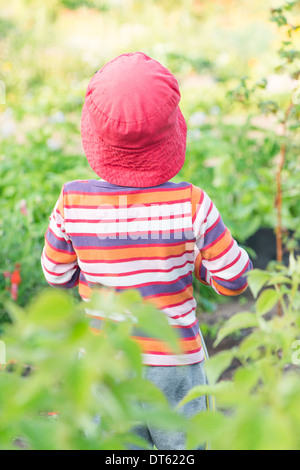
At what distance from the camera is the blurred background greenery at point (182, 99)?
3.02 m

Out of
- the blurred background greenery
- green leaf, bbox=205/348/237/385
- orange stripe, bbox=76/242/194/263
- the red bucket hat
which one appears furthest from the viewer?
the blurred background greenery

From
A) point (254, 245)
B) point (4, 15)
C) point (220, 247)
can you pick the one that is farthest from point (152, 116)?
point (4, 15)

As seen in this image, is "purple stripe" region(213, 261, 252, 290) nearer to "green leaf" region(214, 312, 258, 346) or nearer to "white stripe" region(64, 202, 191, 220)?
"white stripe" region(64, 202, 191, 220)

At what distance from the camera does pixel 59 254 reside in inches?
55.9

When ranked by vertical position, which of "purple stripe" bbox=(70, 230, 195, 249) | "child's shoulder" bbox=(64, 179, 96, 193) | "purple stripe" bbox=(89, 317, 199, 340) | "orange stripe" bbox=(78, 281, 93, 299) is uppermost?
"child's shoulder" bbox=(64, 179, 96, 193)

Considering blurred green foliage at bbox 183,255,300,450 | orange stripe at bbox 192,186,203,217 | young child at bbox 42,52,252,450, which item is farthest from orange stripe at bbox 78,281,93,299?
blurred green foliage at bbox 183,255,300,450

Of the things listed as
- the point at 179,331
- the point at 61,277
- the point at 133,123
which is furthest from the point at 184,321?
the point at 133,123

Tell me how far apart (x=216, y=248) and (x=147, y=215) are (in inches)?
7.1

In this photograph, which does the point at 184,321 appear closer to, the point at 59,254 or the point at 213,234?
the point at 213,234

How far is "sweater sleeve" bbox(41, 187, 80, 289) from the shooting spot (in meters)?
1.37

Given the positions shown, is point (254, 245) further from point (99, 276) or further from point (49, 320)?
point (49, 320)

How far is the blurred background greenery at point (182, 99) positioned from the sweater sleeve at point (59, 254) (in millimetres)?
1172

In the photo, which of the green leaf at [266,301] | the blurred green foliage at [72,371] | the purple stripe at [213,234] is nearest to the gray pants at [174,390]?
the purple stripe at [213,234]

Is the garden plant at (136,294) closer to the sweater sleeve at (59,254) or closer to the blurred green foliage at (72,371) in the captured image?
the blurred green foliage at (72,371)
